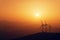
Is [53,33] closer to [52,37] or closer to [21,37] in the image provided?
[52,37]

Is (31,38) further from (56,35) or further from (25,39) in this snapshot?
(56,35)

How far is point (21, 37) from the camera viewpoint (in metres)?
30.8

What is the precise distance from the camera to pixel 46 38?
96.4 feet

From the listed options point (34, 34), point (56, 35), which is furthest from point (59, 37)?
point (34, 34)

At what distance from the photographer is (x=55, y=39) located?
29250 mm

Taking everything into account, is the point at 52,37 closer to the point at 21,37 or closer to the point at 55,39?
the point at 55,39

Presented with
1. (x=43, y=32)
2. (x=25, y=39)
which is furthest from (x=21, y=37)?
(x=43, y=32)

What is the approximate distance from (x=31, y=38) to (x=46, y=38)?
168 cm

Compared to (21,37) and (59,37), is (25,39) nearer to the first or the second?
(21,37)

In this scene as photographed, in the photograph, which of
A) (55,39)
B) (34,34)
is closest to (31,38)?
(34,34)

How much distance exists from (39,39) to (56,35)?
1.66 m

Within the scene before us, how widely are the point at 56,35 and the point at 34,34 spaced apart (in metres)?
2.23

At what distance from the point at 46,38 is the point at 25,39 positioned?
2.29 m

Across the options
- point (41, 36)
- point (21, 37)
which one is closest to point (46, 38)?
point (41, 36)
